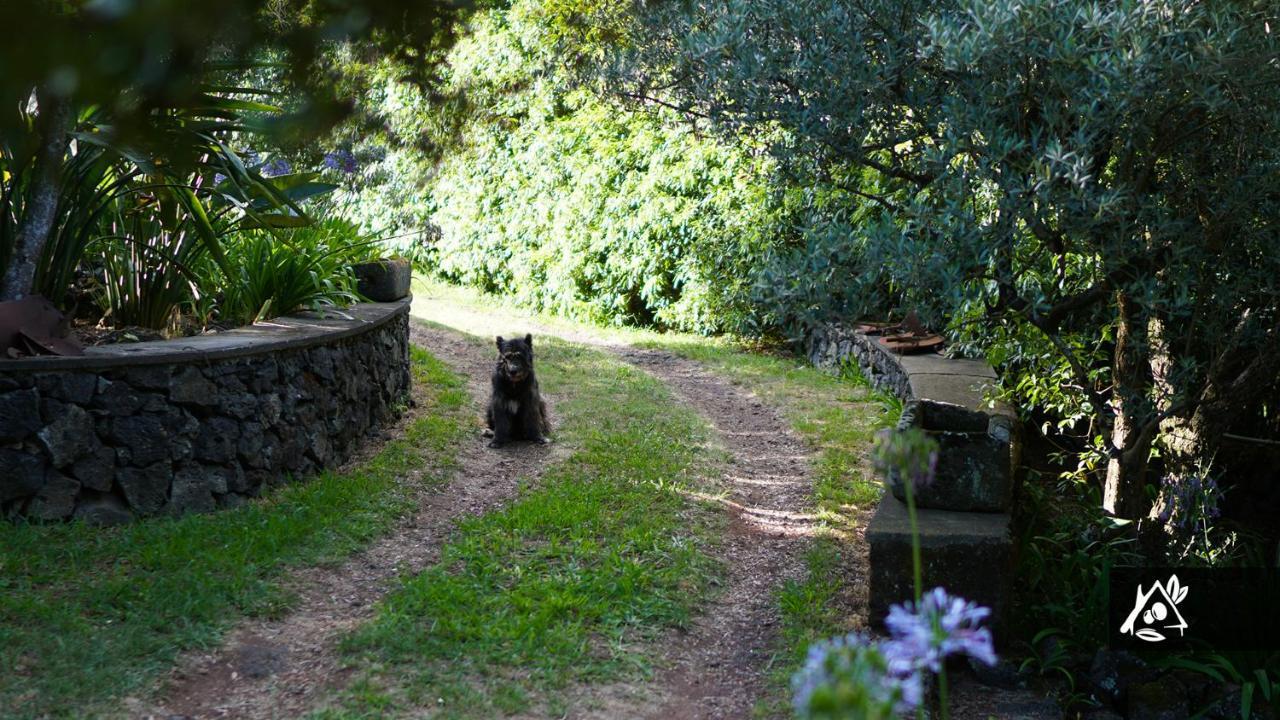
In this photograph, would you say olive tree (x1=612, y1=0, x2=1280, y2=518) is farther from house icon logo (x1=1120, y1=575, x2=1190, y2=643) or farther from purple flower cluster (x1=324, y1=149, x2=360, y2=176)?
purple flower cluster (x1=324, y1=149, x2=360, y2=176)

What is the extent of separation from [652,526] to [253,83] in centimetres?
423

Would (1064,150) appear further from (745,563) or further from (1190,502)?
(745,563)

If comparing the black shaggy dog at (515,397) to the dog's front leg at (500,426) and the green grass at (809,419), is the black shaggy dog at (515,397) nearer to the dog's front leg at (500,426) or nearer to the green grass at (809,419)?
the dog's front leg at (500,426)

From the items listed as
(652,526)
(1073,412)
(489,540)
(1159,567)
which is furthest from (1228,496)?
(489,540)

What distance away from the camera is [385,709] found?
13.3ft

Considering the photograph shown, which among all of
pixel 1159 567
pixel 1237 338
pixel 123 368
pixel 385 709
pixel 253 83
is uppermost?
pixel 253 83

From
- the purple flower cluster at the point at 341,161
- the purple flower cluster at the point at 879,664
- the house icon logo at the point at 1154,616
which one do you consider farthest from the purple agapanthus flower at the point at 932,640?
the purple flower cluster at the point at 341,161

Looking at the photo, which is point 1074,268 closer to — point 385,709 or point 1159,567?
point 1159,567

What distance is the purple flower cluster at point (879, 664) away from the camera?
1616 mm

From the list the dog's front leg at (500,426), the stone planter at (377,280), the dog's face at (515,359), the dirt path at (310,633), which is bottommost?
the dirt path at (310,633)

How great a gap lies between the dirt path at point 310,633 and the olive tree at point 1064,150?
288 cm

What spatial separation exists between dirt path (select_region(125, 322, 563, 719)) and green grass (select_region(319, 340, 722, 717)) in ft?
0.49

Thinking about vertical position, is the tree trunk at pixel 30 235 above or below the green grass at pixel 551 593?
above

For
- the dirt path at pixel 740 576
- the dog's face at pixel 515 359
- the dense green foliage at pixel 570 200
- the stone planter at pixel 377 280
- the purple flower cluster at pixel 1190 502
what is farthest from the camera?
the dense green foliage at pixel 570 200
